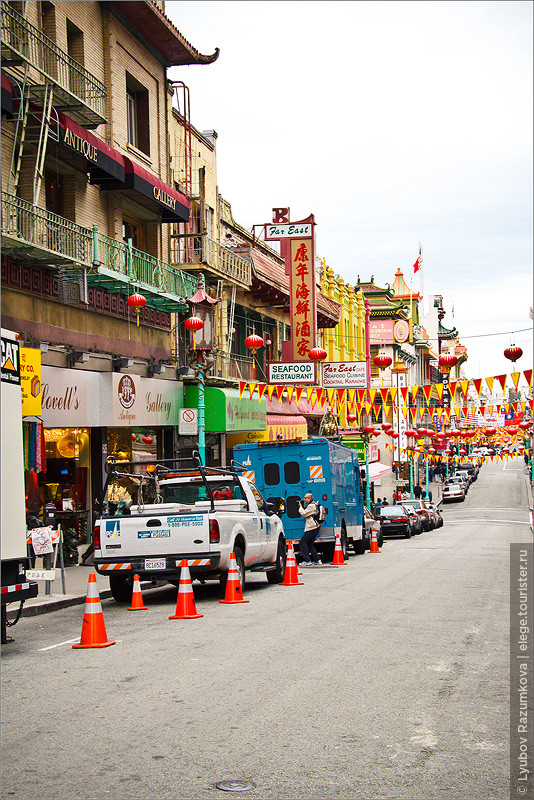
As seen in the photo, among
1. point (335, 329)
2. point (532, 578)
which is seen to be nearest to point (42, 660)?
point (532, 578)

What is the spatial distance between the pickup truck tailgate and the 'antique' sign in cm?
2728

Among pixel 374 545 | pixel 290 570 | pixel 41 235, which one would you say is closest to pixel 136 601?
pixel 290 570

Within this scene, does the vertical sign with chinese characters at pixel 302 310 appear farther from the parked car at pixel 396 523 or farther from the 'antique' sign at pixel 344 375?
the parked car at pixel 396 523

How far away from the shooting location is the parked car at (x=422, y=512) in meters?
43.2

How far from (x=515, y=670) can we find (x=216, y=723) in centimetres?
335

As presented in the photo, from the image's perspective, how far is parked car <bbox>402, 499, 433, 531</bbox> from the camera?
142 feet

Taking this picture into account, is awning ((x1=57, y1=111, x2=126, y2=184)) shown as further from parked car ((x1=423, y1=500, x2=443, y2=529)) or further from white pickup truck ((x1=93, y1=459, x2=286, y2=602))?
parked car ((x1=423, y1=500, x2=443, y2=529))

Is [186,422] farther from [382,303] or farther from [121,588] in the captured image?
[382,303]

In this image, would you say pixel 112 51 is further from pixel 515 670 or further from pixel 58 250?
pixel 515 670

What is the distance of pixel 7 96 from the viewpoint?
18.9 meters

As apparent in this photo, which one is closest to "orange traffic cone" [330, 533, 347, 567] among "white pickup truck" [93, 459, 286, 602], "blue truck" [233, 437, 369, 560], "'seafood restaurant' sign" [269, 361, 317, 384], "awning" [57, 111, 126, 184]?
"blue truck" [233, 437, 369, 560]

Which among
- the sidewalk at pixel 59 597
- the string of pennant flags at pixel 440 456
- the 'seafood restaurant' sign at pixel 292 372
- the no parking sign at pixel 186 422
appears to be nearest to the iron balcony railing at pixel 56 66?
the no parking sign at pixel 186 422

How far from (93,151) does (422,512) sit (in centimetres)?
2646

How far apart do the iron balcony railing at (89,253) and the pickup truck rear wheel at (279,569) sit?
744 centimetres
